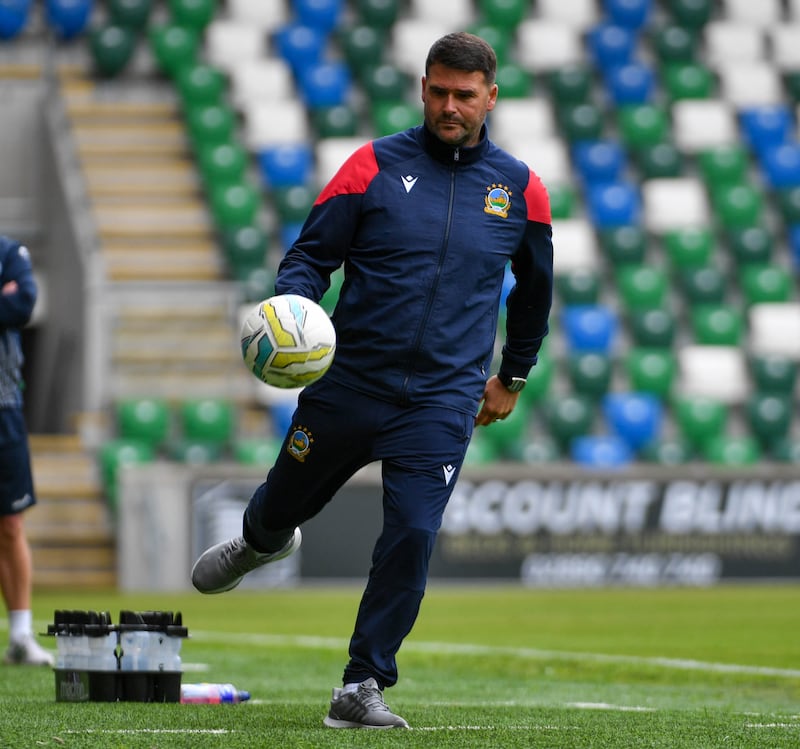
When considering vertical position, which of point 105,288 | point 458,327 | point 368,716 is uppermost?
point 458,327

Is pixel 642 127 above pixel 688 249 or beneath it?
above

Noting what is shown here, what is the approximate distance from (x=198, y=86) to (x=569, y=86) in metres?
4.73

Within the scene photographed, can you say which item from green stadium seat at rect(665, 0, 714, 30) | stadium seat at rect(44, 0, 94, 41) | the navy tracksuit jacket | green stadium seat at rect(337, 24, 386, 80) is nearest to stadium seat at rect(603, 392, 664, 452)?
green stadium seat at rect(337, 24, 386, 80)

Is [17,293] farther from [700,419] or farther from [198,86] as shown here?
[198,86]

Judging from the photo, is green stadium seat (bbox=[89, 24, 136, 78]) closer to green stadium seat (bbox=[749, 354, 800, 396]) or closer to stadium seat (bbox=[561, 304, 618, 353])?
stadium seat (bbox=[561, 304, 618, 353])

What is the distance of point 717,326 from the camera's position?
20.1m

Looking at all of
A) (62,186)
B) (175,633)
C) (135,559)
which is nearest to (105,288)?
(62,186)

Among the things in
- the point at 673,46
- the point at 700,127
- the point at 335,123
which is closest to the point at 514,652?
the point at 335,123

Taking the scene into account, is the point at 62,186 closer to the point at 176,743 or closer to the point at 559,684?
the point at 559,684

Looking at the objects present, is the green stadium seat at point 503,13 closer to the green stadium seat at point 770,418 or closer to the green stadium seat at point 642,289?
the green stadium seat at point 642,289

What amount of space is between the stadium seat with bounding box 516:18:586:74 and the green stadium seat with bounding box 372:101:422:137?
226cm

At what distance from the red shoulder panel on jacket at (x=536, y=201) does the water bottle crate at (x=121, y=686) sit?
6.12 feet

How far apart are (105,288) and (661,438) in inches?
246

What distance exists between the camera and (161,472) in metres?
15.7
